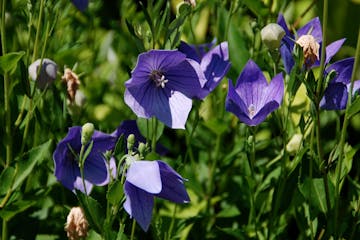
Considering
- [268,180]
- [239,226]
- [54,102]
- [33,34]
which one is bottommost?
[239,226]

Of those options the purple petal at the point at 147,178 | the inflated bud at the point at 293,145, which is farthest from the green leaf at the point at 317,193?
the purple petal at the point at 147,178

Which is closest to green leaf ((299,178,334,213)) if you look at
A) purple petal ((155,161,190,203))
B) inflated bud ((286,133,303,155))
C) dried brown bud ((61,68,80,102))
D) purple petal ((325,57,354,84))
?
inflated bud ((286,133,303,155))

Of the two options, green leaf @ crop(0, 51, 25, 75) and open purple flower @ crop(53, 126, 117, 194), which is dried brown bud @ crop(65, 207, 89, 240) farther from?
green leaf @ crop(0, 51, 25, 75)

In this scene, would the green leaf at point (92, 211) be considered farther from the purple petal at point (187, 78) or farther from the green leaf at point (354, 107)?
the green leaf at point (354, 107)

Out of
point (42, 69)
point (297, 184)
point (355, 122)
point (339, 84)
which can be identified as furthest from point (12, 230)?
point (355, 122)

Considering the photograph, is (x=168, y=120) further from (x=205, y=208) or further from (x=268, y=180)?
(x=205, y=208)

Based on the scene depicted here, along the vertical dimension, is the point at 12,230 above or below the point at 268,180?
below
